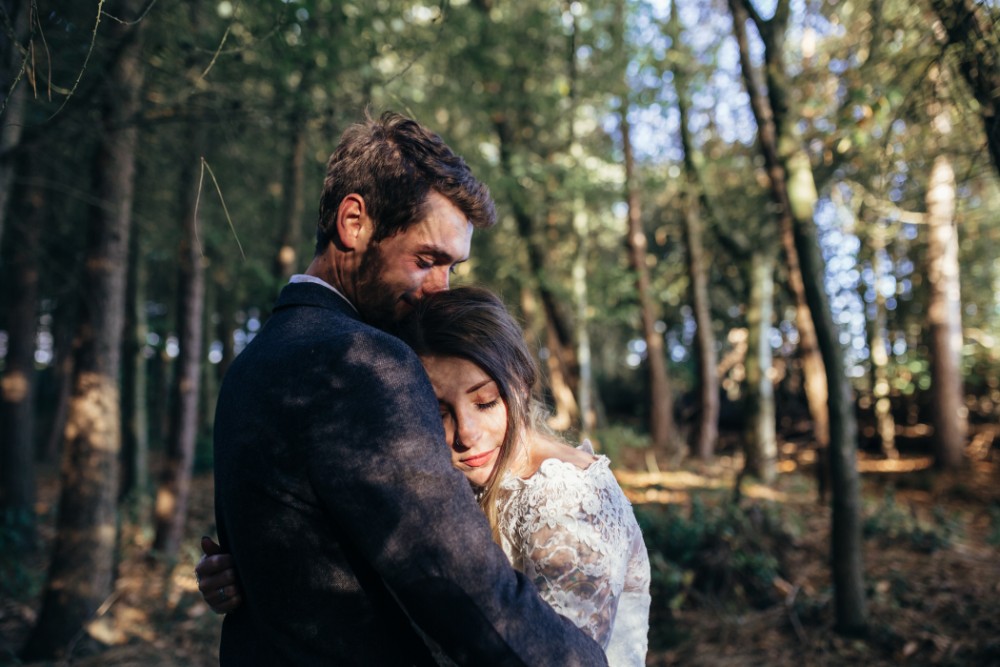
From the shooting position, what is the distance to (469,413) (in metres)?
2.00

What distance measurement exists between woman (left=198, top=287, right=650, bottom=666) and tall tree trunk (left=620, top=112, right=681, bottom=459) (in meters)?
13.1

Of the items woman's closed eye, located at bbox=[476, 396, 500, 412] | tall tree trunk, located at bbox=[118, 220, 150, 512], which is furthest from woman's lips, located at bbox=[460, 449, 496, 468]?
tall tree trunk, located at bbox=[118, 220, 150, 512]

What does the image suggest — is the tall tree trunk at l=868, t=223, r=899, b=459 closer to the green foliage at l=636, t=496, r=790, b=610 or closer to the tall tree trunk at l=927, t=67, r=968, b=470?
the tall tree trunk at l=927, t=67, r=968, b=470

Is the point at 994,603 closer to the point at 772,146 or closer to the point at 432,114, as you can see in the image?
the point at 772,146

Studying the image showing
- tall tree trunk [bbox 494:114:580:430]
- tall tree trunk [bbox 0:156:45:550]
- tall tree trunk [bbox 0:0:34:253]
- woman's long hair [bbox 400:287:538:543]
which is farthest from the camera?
tall tree trunk [bbox 494:114:580:430]

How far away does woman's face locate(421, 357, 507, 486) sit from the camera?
1.99 meters

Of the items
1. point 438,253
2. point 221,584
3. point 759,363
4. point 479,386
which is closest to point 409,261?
point 438,253

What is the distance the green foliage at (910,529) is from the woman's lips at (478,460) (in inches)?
306

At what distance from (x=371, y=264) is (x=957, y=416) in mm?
12181

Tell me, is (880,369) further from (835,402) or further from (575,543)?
(575,543)

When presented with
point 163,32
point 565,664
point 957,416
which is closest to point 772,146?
point 957,416

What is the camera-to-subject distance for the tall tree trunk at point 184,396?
9305 millimetres

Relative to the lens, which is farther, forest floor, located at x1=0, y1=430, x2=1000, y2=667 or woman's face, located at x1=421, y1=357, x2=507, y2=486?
forest floor, located at x1=0, y1=430, x2=1000, y2=667

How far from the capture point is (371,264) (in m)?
1.93
